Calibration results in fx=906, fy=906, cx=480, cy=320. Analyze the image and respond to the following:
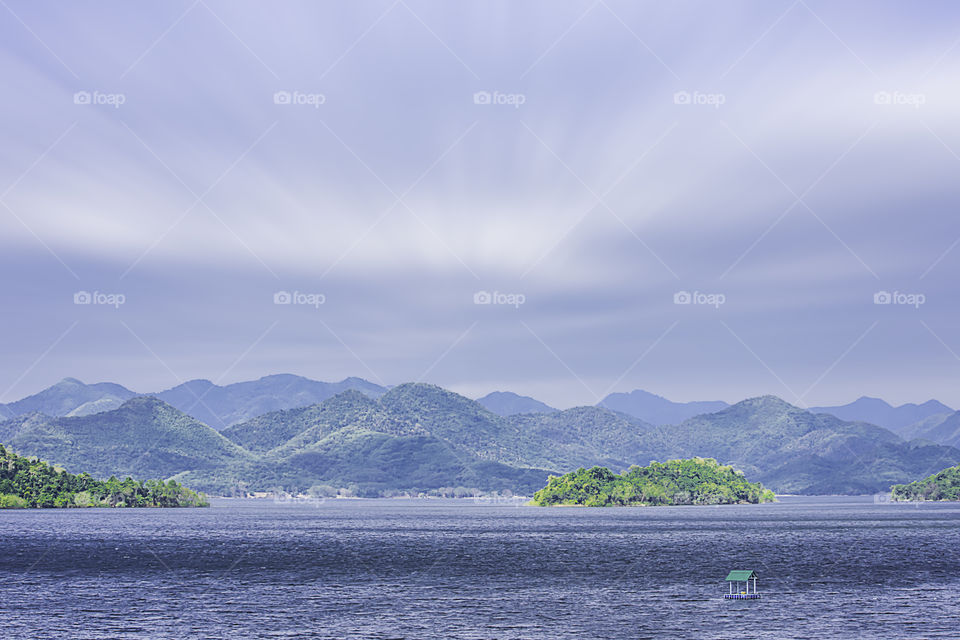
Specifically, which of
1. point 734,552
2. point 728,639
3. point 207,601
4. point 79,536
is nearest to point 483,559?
point 734,552

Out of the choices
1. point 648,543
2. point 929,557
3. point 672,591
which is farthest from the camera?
point 648,543

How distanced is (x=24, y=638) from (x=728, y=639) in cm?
5197

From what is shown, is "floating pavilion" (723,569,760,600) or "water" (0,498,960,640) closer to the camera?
"water" (0,498,960,640)

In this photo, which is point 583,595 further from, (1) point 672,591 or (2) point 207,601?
(2) point 207,601

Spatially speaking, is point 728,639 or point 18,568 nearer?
point 728,639

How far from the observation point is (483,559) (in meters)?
138

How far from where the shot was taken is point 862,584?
99000mm

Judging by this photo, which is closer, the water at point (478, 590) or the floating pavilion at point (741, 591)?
the water at point (478, 590)

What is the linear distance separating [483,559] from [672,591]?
157ft

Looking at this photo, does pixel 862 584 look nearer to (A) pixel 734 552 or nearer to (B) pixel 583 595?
(B) pixel 583 595

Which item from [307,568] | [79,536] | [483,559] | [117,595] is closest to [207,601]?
[117,595]

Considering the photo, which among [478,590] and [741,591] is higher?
[741,591]

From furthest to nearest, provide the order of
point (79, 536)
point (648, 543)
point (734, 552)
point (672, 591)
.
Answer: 1. point (79, 536)
2. point (648, 543)
3. point (734, 552)
4. point (672, 591)

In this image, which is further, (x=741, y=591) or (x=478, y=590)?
(x=478, y=590)
